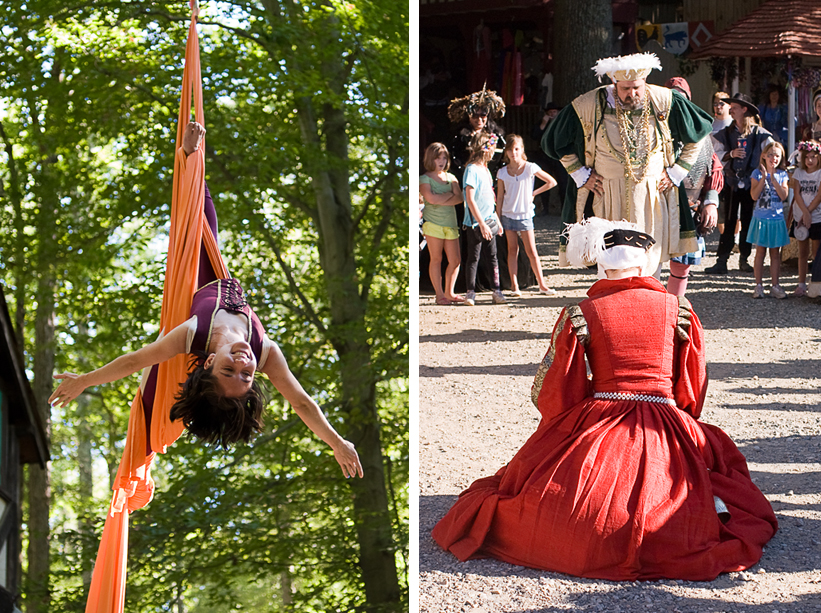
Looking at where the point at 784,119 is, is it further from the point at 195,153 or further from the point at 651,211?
the point at 195,153

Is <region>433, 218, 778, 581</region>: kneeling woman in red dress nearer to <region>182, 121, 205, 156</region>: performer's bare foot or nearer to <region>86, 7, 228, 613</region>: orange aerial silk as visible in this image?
<region>86, 7, 228, 613</region>: orange aerial silk

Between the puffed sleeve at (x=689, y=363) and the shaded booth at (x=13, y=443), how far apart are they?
10.1 feet

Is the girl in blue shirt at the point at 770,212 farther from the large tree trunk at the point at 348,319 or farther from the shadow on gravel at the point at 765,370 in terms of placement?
the large tree trunk at the point at 348,319

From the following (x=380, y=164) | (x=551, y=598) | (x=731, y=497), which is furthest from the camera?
(x=380, y=164)

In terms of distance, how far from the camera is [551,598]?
119 inches

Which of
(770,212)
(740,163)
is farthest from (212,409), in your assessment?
(740,163)

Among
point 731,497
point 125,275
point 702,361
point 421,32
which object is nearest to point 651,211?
point 702,361

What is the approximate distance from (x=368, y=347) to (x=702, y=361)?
3.30m

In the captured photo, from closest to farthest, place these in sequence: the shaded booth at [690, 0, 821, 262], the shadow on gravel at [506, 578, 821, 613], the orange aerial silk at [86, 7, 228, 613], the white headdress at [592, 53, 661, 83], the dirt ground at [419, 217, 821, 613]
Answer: the orange aerial silk at [86, 7, 228, 613]
the shadow on gravel at [506, 578, 821, 613]
the dirt ground at [419, 217, 821, 613]
the white headdress at [592, 53, 661, 83]
the shaded booth at [690, 0, 821, 262]

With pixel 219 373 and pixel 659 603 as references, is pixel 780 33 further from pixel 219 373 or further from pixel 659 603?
pixel 219 373

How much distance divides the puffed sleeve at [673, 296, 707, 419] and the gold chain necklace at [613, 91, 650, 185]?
3.37 ft

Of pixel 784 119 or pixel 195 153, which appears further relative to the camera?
pixel 784 119

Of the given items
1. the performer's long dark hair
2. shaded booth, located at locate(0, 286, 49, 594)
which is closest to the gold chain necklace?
the performer's long dark hair

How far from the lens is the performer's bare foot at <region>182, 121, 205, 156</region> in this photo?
2.51 metres
